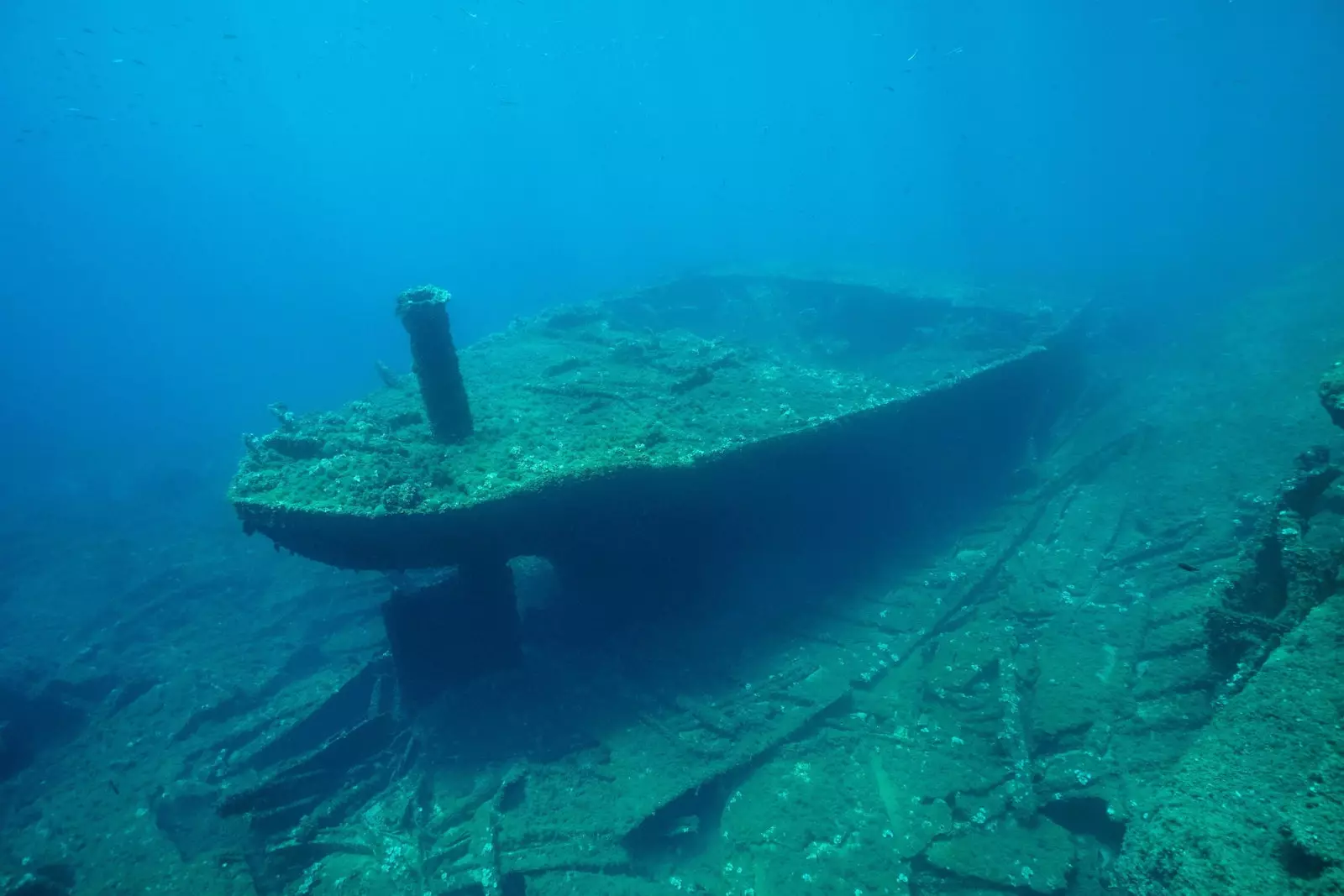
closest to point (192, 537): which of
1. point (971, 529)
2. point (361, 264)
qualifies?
point (971, 529)

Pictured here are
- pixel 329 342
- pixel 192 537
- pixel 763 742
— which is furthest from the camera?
pixel 329 342

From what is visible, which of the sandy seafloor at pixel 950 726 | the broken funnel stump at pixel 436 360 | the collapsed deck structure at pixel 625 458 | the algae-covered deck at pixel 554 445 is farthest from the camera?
the broken funnel stump at pixel 436 360

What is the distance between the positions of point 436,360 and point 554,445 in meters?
1.59

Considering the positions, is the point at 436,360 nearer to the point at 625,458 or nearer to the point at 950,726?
the point at 625,458

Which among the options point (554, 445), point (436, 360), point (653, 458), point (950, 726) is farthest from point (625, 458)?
point (950, 726)

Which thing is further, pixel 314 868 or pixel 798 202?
pixel 798 202

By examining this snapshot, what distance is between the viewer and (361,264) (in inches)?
5187

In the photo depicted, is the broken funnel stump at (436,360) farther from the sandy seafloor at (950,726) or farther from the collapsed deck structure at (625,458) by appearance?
the sandy seafloor at (950,726)

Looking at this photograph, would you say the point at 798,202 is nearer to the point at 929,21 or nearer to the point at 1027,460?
the point at 929,21

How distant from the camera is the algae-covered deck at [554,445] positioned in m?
6.17

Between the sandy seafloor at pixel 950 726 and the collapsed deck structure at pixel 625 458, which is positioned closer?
the sandy seafloor at pixel 950 726

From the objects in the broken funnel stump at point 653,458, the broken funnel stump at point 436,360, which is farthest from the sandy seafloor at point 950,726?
the broken funnel stump at point 436,360

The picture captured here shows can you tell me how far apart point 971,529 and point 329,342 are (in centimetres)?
→ 6921

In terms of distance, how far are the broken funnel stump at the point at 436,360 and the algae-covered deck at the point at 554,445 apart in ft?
0.73
